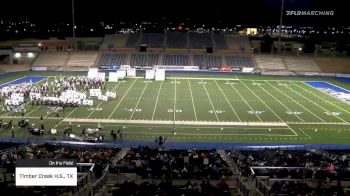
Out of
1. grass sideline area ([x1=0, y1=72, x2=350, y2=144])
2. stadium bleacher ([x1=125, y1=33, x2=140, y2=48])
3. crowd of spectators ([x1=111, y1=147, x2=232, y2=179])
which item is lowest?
grass sideline area ([x1=0, y1=72, x2=350, y2=144])

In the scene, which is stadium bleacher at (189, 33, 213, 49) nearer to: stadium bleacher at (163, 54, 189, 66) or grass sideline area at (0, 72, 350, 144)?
stadium bleacher at (163, 54, 189, 66)

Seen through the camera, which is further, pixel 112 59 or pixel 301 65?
pixel 112 59

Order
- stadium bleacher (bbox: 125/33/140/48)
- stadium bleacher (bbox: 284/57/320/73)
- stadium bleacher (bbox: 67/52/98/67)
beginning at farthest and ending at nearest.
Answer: stadium bleacher (bbox: 125/33/140/48)
stadium bleacher (bbox: 67/52/98/67)
stadium bleacher (bbox: 284/57/320/73)

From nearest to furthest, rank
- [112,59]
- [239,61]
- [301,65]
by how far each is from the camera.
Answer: [301,65], [239,61], [112,59]

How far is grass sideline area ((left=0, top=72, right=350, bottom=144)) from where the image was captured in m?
24.3

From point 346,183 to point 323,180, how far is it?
2.21 feet

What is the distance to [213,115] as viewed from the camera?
29.2 metres

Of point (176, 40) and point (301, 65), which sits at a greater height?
point (176, 40)

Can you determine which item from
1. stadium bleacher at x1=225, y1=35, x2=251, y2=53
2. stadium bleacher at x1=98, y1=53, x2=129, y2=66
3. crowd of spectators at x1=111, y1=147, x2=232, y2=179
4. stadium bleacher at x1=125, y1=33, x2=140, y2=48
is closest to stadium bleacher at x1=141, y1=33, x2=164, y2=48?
stadium bleacher at x1=125, y1=33, x2=140, y2=48

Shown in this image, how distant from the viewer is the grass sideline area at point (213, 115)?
24281mm

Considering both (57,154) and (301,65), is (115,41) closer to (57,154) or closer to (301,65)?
(301,65)

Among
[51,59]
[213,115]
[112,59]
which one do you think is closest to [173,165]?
[213,115]

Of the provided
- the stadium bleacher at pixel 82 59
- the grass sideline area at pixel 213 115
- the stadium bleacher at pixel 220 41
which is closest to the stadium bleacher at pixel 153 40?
the stadium bleacher at pixel 82 59

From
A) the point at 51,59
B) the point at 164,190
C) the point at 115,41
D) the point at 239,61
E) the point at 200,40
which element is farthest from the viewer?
the point at 200,40
